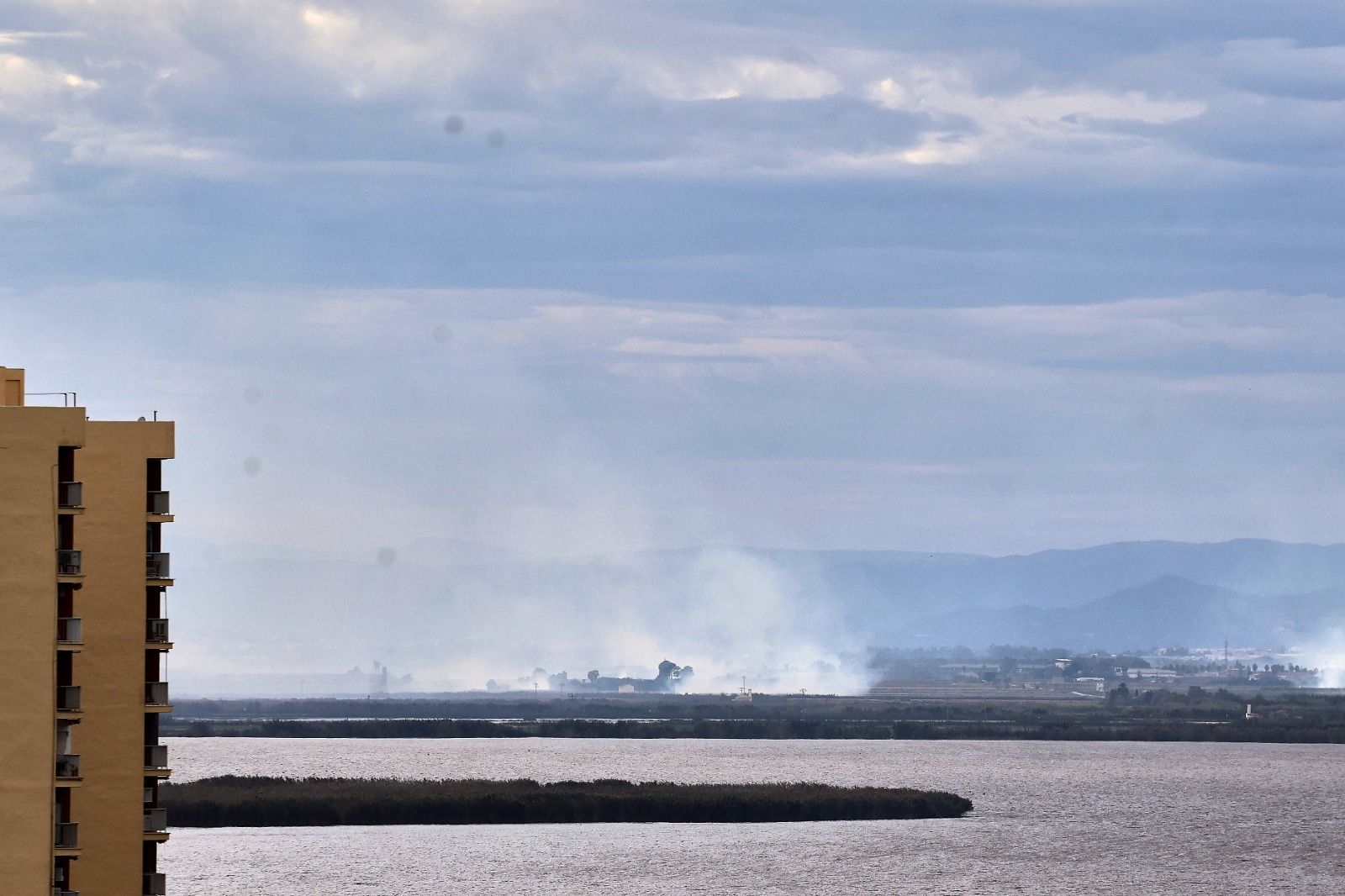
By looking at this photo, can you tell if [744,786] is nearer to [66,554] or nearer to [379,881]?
[379,881]

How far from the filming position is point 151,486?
56.2 m

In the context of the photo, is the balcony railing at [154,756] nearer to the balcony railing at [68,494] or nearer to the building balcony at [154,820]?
the building balcony at [154,820]

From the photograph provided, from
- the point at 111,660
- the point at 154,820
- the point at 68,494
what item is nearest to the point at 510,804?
the point at 154,820

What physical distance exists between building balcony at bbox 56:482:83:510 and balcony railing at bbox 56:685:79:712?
387cm

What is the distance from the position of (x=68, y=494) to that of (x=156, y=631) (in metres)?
12.8

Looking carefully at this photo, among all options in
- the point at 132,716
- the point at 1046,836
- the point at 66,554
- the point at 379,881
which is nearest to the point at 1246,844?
the point at 1046,836

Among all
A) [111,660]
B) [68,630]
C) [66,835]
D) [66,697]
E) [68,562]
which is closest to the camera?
[68,562]

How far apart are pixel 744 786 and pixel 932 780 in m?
33.6

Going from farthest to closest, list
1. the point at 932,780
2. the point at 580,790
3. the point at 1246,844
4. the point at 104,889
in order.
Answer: the point at 932,780 → the point at 580,790 → the point at 1246,844 → the point at 104,889

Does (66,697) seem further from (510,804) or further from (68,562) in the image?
(510,804)

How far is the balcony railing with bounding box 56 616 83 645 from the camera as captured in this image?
4441 cm

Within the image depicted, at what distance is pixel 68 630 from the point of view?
45500 millimetres

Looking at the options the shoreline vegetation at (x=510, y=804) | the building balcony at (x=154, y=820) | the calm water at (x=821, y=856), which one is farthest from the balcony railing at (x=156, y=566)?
the shoreline vegetation at (x=510, y=804)

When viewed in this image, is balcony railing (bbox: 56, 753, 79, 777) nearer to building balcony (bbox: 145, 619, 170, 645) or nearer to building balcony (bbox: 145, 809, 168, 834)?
building balcony (bbox: 145, 809, 168, 834)
